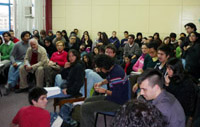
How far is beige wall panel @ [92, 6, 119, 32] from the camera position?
9383mm

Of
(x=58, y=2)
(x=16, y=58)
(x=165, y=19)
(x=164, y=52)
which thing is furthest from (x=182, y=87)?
(x=58, y=2)

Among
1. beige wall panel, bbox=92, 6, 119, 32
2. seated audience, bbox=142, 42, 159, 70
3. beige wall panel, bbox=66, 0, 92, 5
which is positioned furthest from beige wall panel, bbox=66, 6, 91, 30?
seated audience, bbox=142, 42, 159, 70

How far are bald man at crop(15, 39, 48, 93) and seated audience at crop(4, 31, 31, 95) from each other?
0.70ft

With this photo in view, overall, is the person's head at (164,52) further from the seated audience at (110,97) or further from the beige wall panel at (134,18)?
the beige wall panel at (134,18)

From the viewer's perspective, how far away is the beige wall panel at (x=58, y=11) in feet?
33.1

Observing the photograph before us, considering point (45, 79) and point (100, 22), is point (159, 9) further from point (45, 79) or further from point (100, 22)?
point (45, 79)

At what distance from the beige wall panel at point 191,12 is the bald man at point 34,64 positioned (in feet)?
18.1

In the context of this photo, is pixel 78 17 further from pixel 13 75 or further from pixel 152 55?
pixel 152 55

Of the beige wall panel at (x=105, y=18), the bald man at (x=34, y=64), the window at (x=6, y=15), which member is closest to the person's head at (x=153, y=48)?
the bald man at (x=34, y=64)

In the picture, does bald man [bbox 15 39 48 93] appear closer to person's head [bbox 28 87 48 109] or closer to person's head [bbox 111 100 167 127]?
person's head [bbox 28 87 48 109]

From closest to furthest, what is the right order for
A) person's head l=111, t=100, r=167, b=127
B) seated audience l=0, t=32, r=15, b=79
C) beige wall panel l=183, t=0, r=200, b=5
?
person's head l=111, t=100, r=167, b=127 < seated audience l=0, t=32, r=15, b=79 < beige wall panel l=183, t=0, r=200, b=5

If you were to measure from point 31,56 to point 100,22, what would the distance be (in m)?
4.68

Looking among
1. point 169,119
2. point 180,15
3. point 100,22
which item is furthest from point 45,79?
point 180,15

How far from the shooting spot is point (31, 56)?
17.8 feet
